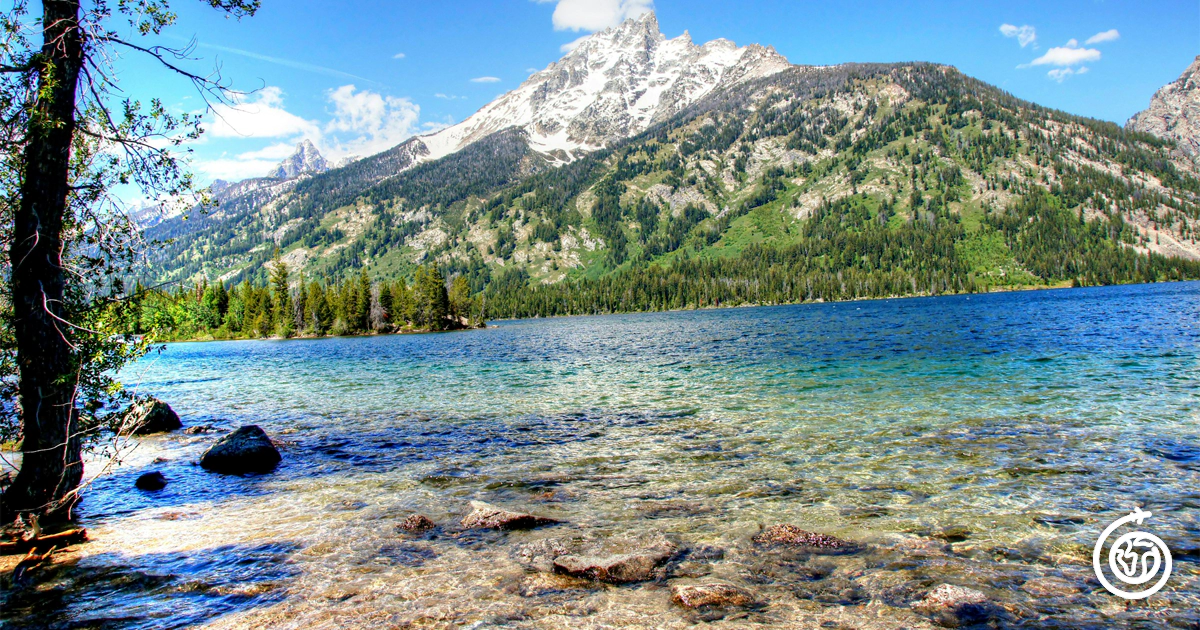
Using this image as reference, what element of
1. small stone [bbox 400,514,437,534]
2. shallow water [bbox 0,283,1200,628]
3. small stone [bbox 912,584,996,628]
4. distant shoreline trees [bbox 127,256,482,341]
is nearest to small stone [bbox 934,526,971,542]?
shallow water [bbox 0,283,1200,628]

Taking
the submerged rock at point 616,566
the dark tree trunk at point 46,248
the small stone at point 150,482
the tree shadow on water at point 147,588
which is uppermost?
the dark tree trunk at point 46,248

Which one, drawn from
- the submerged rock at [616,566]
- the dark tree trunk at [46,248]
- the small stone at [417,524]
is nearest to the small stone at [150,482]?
the dark tree trunk at [46,248]

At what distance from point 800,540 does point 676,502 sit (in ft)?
12.6

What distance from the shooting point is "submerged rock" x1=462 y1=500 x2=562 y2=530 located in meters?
13.1

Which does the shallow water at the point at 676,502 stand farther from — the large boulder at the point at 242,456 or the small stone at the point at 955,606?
the large boulder at the point at 242,456

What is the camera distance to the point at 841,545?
36.6 ft

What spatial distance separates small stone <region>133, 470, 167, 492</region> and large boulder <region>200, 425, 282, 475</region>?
5.91 ft

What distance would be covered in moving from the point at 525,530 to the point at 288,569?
486cm

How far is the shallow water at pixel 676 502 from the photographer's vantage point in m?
8.99

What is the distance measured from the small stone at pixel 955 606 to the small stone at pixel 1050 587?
957mm

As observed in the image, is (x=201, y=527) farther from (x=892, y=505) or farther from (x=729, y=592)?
(x=892, y=505)

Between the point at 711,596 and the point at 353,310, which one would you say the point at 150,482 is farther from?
the point at 353,310

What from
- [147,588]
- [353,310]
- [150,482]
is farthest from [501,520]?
[353,310]
